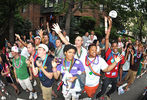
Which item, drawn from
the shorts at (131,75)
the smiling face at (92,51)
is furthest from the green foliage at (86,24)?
the smiling face at (92,51)

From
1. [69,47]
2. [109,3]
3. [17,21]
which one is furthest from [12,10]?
[69,47]

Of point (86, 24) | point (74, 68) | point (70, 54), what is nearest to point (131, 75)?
point (74, 68)

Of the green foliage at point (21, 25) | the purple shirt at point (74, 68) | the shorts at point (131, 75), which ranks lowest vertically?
the shorts at point (131, 75)

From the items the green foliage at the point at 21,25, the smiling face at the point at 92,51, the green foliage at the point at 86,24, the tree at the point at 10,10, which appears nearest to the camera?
the smiling face at the point at 92,51

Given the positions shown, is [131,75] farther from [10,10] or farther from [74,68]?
[10,10]

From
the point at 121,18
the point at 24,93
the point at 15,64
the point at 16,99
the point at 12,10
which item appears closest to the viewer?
the point at 15,64

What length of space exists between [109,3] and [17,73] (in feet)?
28.2

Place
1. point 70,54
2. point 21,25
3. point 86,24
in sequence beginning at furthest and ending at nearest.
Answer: point 21,25 < point 86,24 < point 70,54

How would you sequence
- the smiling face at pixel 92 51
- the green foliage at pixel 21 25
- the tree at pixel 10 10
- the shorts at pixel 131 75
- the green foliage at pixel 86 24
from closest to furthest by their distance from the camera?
the smiling face at pixel 92 51, the shorts at pixel 131 75, the tree at pixel 10 10, the green foliage at pixel 21 25, the green foliage at pixel 86 24

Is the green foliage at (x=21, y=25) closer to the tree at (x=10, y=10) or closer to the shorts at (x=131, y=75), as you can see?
the tree at (x=10, y=10)

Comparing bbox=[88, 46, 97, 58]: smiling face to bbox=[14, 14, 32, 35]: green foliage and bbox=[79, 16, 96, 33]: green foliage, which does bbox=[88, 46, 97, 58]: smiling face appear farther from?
bbox=[14, 14, 32, 35]: green foliage

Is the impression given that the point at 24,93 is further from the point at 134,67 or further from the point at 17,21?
the point at 17,21

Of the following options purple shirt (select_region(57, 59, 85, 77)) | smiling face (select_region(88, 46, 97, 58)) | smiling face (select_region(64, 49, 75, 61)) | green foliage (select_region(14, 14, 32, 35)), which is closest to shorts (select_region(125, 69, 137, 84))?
smiling face (select_region(88, 46, 97, 58))

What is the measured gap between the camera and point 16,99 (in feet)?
14.9
